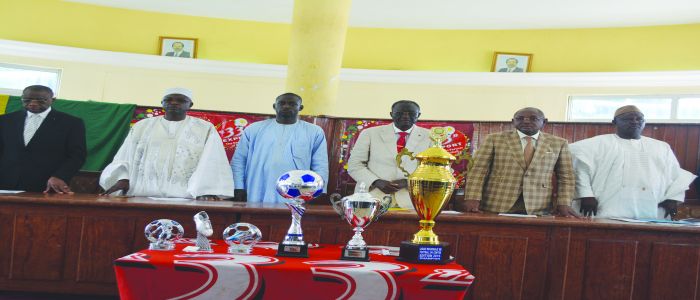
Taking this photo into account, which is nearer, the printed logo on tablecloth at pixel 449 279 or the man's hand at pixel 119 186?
the printed logo on tablecloth at pixel 449 279

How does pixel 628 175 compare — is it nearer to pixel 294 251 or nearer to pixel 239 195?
pixel 239 195

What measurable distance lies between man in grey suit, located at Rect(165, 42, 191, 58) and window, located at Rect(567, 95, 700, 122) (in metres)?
6.00

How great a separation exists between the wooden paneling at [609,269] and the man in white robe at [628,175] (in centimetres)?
121

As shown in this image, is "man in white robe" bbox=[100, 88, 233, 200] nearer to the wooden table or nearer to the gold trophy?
the wooden table

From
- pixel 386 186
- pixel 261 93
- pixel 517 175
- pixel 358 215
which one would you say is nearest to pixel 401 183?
pixel 386 186

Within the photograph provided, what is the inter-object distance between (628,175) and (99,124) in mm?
4642

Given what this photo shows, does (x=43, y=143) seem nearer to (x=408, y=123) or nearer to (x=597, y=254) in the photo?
(x=408, y=123)

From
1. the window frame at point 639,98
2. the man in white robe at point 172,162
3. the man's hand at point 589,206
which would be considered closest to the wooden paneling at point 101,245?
the man in white robe at point 172,162

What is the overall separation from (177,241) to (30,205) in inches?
57.6

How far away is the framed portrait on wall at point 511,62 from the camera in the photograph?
32.6 feet

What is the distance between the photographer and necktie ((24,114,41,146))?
5.03 meters

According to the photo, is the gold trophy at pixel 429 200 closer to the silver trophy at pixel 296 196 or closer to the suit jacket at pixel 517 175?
the silver trophy at pixel 296 196

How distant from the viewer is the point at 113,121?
605 centimetres

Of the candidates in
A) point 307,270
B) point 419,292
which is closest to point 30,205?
point 307,270
